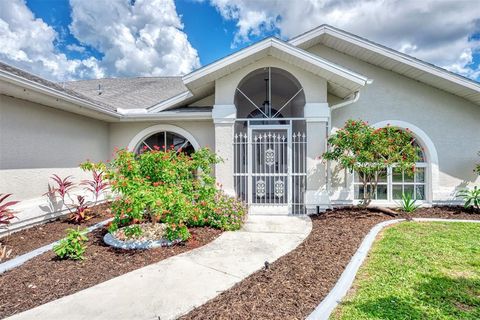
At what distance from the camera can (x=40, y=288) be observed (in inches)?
143

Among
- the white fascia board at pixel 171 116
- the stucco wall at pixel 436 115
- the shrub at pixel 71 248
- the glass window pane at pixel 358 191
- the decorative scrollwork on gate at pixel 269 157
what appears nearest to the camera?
the shrub at pixel 71 248

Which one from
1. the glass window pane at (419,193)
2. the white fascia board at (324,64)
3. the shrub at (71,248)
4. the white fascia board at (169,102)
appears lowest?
the shrub at (71,248)

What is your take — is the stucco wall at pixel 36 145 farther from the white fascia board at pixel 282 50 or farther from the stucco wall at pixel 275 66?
the stucco wall at pixel 275 66

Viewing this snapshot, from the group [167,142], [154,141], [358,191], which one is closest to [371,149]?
[358,191]

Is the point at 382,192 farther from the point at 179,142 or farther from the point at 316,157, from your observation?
the point at 179,142

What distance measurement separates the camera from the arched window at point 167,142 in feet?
31.9

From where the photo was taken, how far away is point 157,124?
9508 millimetres

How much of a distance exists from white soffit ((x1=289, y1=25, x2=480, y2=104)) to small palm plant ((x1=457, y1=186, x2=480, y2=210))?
316cm

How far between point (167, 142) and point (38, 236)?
508 centimetres

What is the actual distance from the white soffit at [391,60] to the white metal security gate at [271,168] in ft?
12.3

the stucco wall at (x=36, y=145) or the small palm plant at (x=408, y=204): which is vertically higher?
the stucco wall at (x=36, y=145)

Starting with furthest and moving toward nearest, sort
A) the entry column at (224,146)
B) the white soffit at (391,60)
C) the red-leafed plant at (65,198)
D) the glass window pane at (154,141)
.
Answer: the glass window pane at (154,141)
the entry column at (224,146)
the white soffit at (391,60)
the red-leafed plant at (65,198)

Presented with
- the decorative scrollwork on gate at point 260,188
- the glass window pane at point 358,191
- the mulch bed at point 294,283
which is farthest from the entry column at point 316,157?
the glass window pane at point 358,191

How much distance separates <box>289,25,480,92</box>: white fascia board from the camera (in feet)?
26.4
